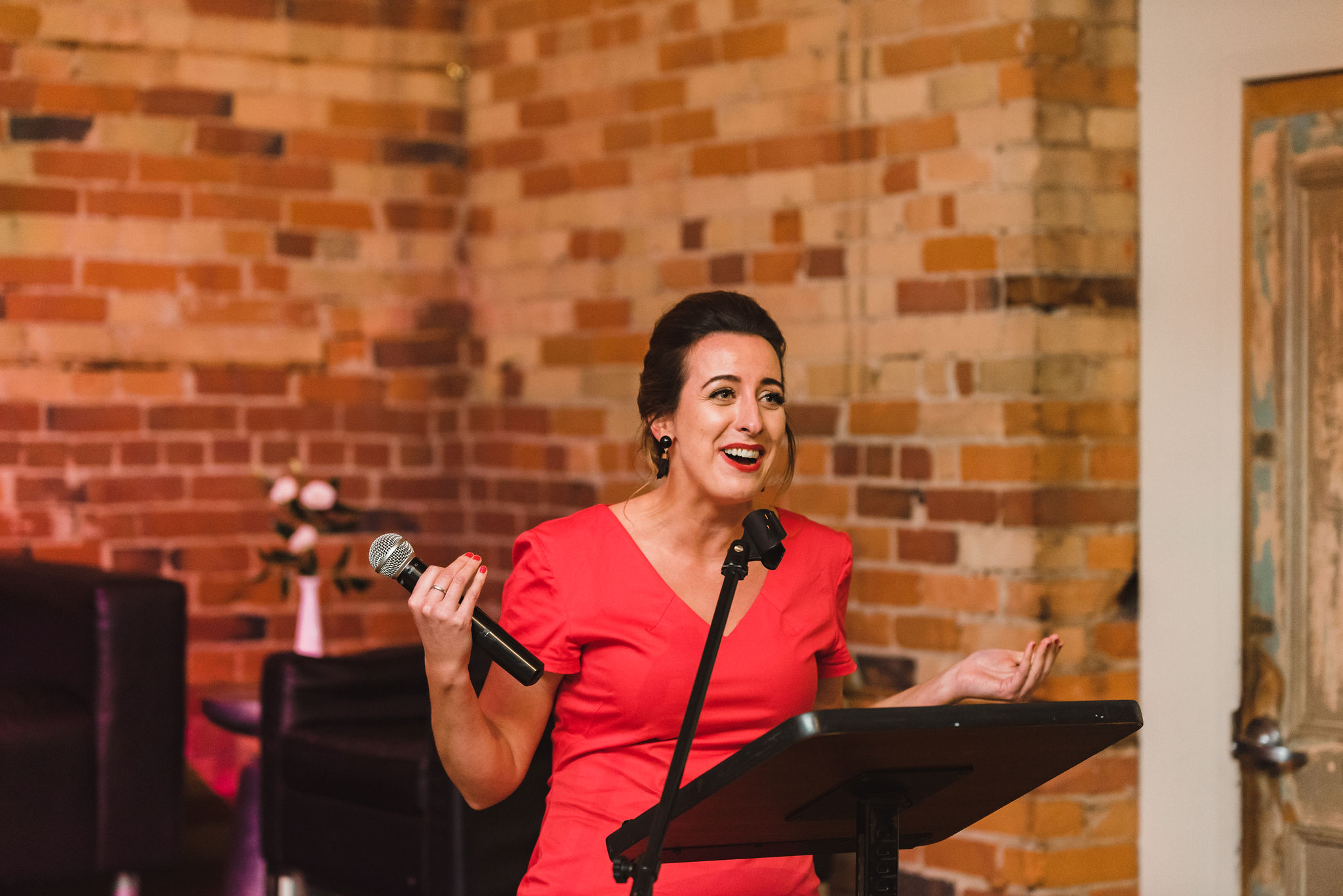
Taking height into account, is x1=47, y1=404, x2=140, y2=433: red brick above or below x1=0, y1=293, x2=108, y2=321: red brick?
below

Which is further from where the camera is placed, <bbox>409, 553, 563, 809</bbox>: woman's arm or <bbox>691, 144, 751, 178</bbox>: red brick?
<bbox>691, 144, 751, 178</bbox>: red brick

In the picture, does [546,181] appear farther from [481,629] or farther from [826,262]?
[481,629]

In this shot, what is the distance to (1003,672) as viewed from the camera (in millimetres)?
1900

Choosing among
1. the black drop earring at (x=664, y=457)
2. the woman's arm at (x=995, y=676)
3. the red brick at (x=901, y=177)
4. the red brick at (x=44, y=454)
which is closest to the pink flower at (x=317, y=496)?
the red brick at (x=44, y=454)

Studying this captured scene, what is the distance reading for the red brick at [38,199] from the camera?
3.78m

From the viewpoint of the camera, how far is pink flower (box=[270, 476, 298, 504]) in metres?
3.58

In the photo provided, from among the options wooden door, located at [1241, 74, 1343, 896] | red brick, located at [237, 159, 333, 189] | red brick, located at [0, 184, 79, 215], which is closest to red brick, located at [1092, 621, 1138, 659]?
wooden door, located at [1241, 74, 1343, 896]

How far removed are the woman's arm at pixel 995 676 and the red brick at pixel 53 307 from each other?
2673 millimetres

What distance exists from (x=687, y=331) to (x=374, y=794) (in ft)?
5.10

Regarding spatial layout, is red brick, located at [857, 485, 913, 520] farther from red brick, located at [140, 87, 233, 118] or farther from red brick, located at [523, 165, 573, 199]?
red brick, located at [140, 87, 233, 118]

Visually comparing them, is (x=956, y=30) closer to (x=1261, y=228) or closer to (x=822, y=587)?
(x=1261, y=228)

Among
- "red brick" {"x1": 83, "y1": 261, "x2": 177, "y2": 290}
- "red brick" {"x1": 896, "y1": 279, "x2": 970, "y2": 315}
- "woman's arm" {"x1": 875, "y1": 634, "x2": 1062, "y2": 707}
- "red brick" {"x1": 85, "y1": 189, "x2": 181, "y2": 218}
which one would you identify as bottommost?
"woman's arm" {"x1": 875, "y1": 634, "x2": 1062, "y2": 707}

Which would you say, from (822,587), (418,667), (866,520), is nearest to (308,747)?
(418,667)

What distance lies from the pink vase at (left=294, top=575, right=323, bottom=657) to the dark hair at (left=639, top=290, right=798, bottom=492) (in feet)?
5.87
